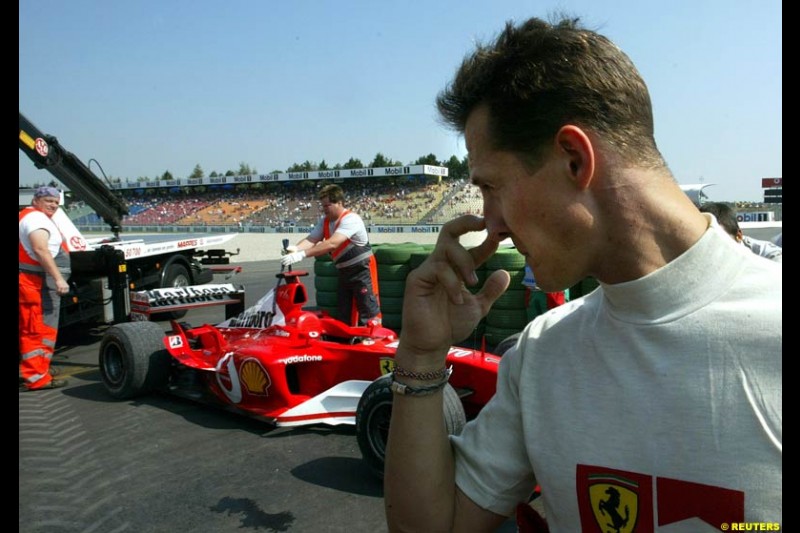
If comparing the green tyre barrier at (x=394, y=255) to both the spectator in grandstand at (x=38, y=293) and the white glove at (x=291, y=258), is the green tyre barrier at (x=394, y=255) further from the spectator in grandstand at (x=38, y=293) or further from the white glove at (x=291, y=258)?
the spectator in grandstand at (x=38, y=293)

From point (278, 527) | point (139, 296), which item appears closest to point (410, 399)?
point (278, 527)

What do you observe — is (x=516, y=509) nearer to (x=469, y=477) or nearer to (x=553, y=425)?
(x=469, y=477)

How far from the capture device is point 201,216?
62.2m

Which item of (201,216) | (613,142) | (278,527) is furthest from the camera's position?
(201,216)

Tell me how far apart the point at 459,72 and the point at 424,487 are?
2.64 feet

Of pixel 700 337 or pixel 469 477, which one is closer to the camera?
pixel 700 337

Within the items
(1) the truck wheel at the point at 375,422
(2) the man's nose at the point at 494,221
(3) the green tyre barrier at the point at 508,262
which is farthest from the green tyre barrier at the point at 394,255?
(2) the man's nose at the point at 494,221

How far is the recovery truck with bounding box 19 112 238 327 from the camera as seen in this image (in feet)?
24.8

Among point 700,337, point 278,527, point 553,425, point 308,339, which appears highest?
point 700,337

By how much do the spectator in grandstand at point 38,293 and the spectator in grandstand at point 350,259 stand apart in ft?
8.55

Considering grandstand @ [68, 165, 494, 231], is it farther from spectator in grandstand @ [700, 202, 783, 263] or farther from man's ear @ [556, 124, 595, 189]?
man's ear @ [556, 124, 595, 189]

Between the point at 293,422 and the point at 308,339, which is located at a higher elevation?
the point at 308,339

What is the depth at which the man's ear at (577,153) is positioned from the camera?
0.98 metres

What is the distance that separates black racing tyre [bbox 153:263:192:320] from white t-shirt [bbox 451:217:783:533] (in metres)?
9.14
